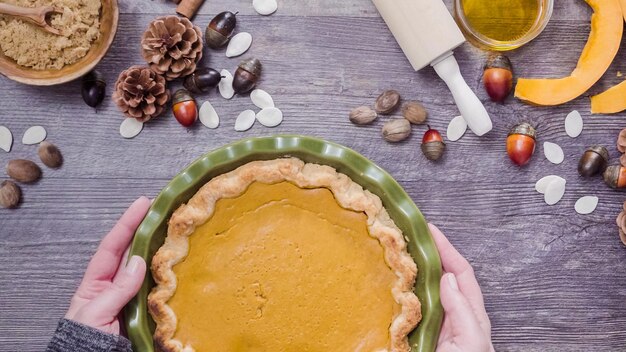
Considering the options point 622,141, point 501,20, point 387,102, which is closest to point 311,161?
point 387,102

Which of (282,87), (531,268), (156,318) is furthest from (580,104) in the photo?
(156,318)

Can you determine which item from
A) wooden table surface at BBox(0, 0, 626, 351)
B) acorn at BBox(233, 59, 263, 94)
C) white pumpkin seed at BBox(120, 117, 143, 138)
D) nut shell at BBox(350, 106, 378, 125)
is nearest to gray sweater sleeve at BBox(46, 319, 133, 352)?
wooden table surface at BBox(0, 0, 626, 351)

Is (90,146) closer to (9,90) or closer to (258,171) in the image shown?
(9,90)

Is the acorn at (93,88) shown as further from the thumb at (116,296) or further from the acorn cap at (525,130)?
the acorn cap at (525,130)

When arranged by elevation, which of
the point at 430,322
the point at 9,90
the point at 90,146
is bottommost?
the point at 430,322

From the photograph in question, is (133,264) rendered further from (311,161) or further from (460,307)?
(460,307)

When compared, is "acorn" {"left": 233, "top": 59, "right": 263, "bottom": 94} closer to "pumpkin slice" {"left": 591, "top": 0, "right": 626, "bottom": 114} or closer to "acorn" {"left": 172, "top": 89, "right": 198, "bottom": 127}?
"acorn" {"left": 172, "top": 89, "right": 198, "bottom": 127}
